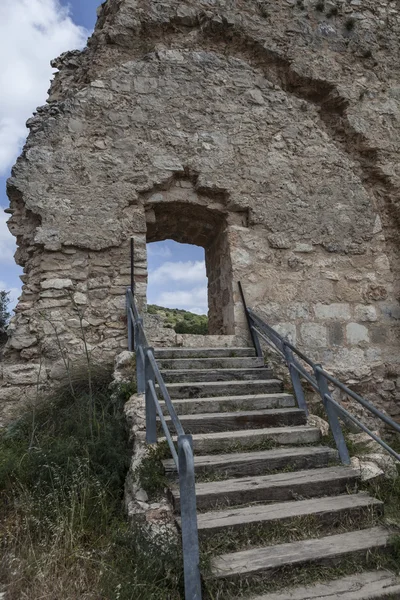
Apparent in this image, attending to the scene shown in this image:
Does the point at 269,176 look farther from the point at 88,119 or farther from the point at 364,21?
the point at 364,21

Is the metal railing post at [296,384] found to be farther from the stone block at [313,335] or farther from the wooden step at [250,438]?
the stone block at [313,335]

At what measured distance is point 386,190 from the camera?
6414 millimetres

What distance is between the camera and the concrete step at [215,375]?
4441mm

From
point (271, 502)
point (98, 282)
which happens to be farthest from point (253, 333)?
point (271, 502)

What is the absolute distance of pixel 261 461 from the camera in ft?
11.0

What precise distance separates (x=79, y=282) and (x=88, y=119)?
2.15 m

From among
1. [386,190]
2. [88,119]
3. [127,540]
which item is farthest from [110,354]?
[386,190]

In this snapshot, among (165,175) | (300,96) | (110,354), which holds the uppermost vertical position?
(300,96)

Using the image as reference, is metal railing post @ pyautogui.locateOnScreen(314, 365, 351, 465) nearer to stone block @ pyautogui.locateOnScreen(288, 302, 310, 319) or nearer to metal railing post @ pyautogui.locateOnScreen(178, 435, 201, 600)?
metal railing post @ pyautogui.locateOnScreen(178, 435, 201, 600)

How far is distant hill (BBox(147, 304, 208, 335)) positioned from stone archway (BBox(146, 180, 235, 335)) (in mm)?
3137

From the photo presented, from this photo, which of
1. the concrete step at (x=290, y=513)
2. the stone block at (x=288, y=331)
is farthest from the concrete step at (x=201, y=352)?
the concrete step at (x=290, y=513)

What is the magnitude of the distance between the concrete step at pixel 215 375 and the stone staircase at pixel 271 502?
0.01 m

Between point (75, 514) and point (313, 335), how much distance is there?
368 centimetres

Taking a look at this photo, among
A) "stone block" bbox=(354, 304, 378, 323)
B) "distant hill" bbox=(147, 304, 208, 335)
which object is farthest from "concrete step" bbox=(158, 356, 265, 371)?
"distant hill" bbox=(147, 304, 208, 335)
